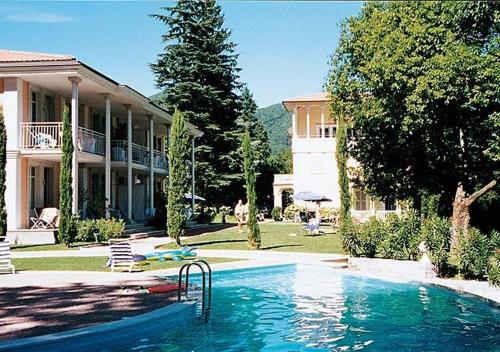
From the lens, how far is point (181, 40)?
1900 inches

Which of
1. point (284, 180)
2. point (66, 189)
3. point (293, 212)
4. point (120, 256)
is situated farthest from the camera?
point (284, 180)

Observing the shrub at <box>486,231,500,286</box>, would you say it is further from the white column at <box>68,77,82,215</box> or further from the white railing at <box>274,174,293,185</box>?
the white railing at <box>274,174,293,185</box>

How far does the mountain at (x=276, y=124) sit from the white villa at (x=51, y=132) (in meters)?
76.5

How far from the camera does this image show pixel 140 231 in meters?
25.9

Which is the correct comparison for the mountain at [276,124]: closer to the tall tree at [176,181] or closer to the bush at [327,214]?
the bush at [327,214]

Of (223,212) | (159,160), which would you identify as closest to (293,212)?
(223,212)

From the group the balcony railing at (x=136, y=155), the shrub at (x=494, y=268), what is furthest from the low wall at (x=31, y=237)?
the shrub at (x=494, y=268)

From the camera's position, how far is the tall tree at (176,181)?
852 inches

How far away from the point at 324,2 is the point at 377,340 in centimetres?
621

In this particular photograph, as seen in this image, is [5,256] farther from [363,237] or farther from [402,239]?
[402,239]

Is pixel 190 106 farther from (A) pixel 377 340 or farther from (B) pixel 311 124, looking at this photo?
(A) pixel 377 340

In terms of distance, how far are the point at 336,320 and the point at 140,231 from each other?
17272 millimetres

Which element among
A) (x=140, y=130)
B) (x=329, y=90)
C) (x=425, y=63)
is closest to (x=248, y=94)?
(x=140, y=130)

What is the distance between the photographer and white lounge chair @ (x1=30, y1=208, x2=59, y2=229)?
2239cm
